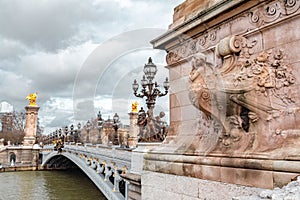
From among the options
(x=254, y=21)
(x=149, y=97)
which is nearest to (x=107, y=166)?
(x=149, y=97)

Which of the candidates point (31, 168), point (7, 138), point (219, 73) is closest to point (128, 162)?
point (219, 73)

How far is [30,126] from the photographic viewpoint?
44562 millimetres

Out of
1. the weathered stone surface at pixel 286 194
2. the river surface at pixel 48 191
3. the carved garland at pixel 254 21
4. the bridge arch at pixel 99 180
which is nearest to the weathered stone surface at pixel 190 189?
the weathered stone surface at pixel 286 194

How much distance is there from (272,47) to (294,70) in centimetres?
38

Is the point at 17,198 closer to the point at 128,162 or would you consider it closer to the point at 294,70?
the point at 128,162

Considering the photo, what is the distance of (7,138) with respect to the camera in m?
54.0

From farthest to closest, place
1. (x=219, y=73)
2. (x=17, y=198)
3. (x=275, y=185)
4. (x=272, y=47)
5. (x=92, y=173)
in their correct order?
(x=17, y=198)
(x=92, y=173)
(x=219, y=73)
(x=272, y=47)
(x=275, y=185)

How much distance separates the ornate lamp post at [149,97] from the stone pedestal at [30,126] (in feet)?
126

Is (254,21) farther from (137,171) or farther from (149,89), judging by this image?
(149,89)

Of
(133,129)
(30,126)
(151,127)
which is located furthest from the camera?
(30,126)

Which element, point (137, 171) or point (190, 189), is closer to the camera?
point (190, 189)

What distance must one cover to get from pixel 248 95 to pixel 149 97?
232 inches

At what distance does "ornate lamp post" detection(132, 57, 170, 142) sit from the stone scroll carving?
384cm

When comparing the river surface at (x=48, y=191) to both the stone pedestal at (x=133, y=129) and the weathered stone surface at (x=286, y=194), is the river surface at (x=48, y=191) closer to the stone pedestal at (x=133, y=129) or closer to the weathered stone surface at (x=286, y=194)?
the stone pedestal at (x=133, y=129)
